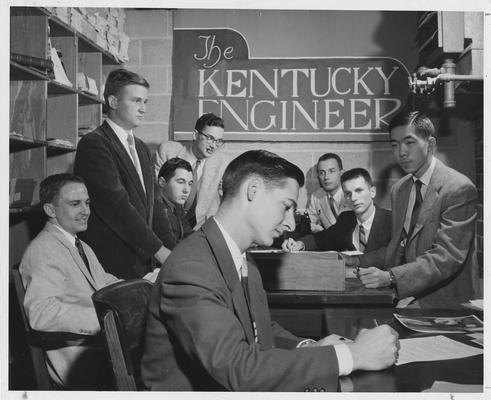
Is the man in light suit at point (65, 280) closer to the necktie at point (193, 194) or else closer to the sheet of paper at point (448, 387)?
the necktie at point (193, 194)

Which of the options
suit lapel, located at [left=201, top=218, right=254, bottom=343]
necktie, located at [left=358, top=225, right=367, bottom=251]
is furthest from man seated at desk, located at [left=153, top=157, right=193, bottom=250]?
suit lapel, located at [left=201, top=218, right=254, bottom=343]

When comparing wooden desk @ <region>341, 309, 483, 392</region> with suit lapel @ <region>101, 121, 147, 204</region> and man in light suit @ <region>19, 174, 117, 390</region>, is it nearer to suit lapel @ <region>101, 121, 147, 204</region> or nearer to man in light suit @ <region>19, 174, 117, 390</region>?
man in light suit @ <region>19, 174, 117, 390</region>

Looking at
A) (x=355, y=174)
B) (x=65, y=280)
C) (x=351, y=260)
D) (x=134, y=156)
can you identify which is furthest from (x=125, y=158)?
(x=351, y=260)

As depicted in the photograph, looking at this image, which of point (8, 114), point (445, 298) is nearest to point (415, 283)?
point (445, 298)

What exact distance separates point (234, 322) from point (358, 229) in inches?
51.1

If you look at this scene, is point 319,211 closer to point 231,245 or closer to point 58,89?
point 231,245

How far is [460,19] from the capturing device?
5.92 feet

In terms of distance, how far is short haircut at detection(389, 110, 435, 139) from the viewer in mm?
2084


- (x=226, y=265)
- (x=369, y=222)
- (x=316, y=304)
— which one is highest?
(x=369, y=222)

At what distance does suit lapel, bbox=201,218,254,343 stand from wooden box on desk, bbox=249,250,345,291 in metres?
0.70

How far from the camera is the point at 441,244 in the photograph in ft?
6.71

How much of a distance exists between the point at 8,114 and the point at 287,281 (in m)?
1.17

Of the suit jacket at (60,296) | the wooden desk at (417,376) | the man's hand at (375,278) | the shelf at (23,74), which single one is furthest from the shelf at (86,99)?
the wooden desk at (417,376)
